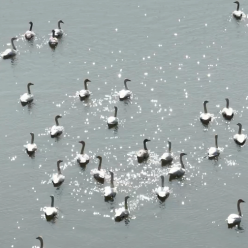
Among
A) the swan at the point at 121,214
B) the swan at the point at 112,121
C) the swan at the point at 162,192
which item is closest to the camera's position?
the swan at the point at 121,214

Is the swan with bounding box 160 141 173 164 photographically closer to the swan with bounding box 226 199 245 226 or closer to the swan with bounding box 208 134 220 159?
the swan with bounding box 208 134 220 159

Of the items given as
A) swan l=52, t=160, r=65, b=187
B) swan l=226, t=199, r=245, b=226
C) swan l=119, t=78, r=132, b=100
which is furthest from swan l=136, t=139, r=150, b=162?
swan l=226, t=199, r=245, b=226

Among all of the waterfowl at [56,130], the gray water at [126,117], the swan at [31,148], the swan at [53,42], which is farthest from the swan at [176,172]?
the swan at [53,42]

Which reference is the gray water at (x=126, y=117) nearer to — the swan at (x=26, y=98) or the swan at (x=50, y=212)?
the swan at (x=50, y=212)

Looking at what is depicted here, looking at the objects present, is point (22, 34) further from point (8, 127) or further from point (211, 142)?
point (211, 142)

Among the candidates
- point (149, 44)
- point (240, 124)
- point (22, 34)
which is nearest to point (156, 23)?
point (149, 44)

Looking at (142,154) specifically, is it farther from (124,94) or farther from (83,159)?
(124,94)

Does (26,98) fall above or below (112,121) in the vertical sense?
above

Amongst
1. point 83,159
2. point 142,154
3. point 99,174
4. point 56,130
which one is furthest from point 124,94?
point 99,174
